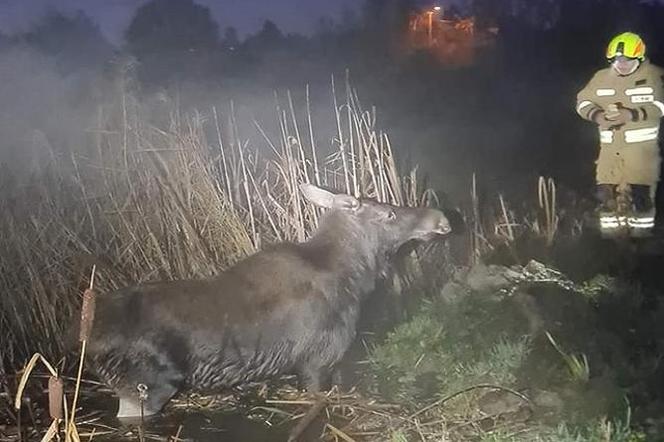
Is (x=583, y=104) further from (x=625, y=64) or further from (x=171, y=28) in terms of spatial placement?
(x=171, y=28)

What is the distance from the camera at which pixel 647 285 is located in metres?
2.03

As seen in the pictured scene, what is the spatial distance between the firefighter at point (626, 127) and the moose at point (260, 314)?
0.41 meters

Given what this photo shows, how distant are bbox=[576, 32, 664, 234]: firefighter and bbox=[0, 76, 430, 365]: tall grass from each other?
758 millimetres

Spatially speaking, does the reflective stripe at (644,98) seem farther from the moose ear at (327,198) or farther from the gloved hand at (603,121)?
the moose ear at (327,198)

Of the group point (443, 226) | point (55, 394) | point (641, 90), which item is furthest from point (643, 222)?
point (55, 394)

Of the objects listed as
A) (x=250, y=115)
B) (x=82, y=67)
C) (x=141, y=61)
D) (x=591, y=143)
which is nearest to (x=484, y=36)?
(x=591, y=143)

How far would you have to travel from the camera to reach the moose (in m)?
1.86

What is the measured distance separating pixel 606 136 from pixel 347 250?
0.68 m

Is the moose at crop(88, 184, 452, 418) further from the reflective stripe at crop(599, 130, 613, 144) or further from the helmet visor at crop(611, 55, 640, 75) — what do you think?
the helmet visor at crop(611, 55, 640, 75)

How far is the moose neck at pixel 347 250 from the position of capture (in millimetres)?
2078

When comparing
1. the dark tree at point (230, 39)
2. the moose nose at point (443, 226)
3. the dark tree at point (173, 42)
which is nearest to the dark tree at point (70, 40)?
the dark tree at point (173, 42)

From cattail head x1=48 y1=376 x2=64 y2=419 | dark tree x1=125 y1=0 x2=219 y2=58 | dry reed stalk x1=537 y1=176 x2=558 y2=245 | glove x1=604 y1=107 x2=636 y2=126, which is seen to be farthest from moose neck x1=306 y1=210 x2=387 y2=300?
cattail head x1=48 y1=376 x2=64 y2=419

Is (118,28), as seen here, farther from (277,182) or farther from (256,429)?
(256,429)

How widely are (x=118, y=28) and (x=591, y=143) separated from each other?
1.17 m
